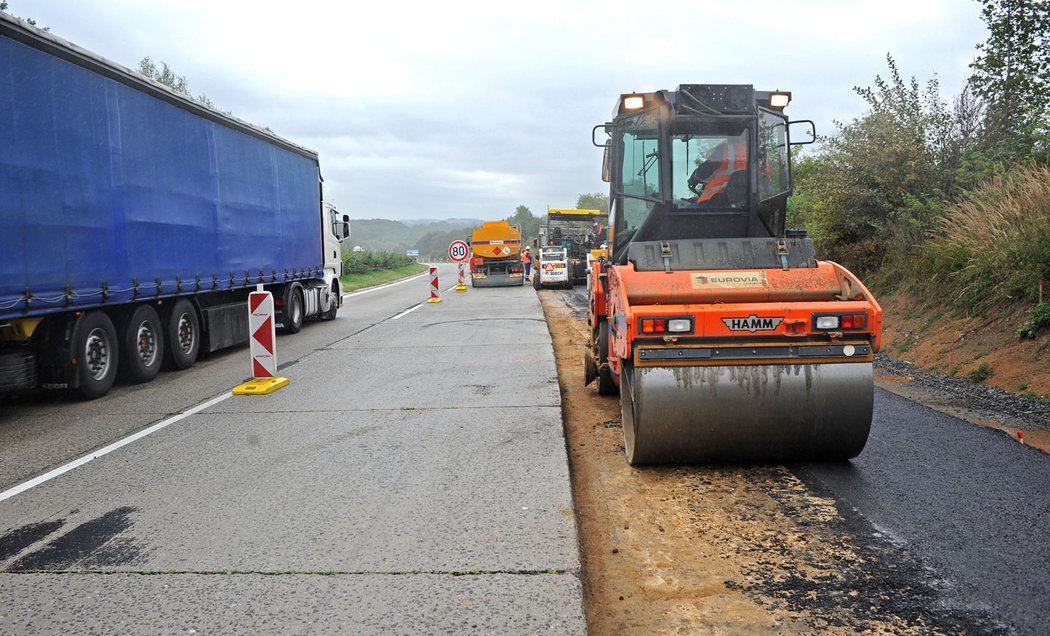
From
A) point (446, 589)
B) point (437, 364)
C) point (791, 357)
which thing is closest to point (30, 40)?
point (437, 364)

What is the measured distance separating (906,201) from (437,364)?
30.6 ft

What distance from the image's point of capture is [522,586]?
11.9ft

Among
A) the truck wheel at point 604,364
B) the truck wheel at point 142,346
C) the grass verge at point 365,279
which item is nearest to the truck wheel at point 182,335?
the truck wheel at point 142,346

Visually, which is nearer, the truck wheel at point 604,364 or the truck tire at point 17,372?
the truck wheel at point 604,364

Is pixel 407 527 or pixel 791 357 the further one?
pixel 791 357

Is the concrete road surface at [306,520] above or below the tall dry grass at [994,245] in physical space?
below

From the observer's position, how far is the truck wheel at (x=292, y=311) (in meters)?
15.7

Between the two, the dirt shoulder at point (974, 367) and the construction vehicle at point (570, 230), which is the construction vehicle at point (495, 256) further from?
the dirt shoulder at point (974, 367)

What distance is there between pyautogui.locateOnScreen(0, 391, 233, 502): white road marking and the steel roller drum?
172 inches

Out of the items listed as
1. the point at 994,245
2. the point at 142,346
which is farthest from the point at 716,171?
the point at 142,346

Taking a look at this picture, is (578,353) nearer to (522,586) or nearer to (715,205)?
(715,205)

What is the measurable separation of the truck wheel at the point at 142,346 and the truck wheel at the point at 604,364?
5.96 meters

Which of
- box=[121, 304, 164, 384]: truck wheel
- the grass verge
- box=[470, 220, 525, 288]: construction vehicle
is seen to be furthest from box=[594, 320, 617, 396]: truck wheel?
the grass verge

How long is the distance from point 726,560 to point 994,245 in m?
8.72
